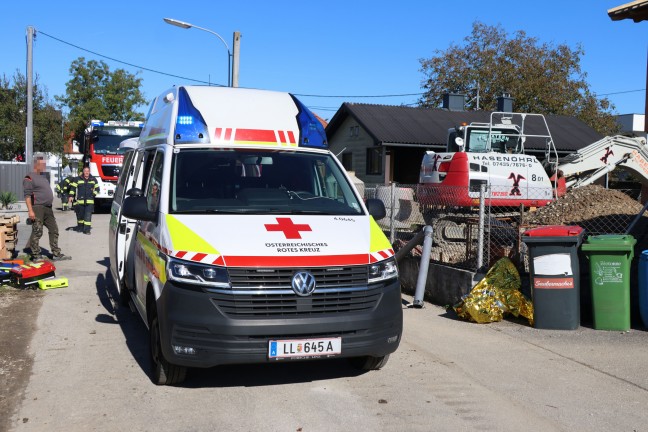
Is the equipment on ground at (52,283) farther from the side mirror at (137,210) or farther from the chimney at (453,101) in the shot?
the chimney at (453,101)

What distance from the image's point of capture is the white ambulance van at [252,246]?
185 inches

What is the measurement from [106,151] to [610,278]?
20.7 metres

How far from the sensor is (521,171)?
13641mm

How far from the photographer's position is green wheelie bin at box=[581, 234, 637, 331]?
7066 mm

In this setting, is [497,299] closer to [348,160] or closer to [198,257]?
[198,257]

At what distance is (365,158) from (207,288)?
987 inches

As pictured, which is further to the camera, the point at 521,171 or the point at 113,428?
the point at 521,171

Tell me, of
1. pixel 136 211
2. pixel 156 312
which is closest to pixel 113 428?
pixel 156 312

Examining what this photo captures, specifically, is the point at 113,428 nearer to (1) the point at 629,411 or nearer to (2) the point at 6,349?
(2) the point at 6,349

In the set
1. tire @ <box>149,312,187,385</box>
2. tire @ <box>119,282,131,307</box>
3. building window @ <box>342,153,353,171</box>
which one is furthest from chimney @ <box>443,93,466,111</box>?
tire @ <box>149,312,187,385</box>

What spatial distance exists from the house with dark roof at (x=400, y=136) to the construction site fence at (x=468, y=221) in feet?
43.5

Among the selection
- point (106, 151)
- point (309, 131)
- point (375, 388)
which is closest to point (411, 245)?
point (309, 131)

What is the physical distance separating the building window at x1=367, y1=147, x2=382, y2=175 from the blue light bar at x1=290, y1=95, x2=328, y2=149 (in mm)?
21900

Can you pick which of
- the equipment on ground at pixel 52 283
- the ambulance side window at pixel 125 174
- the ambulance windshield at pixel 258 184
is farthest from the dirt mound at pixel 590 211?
the equipment on ground at pixel 52 283
